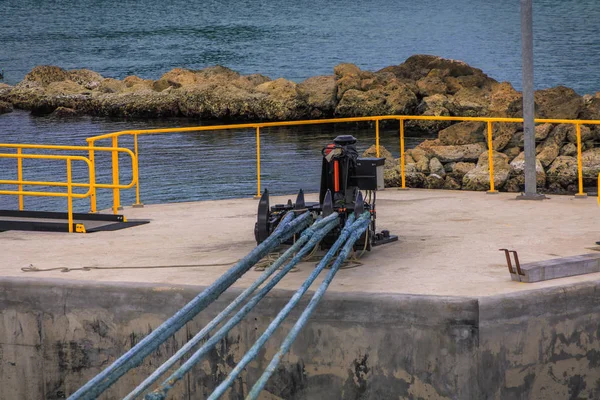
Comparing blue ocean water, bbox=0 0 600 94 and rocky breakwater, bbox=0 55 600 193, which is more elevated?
blue ocean water, bbox=0 0 600 94

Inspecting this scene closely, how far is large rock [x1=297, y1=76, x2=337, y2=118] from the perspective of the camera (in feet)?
142

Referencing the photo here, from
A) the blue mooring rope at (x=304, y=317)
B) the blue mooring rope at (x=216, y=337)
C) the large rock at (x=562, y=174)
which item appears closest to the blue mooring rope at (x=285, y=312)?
the blue mooring rope at (x=304, y=317)

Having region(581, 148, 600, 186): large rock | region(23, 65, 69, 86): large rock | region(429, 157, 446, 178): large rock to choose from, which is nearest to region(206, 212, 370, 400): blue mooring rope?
region(429, 157, 446, 178): large rock

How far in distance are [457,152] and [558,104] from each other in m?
6.41

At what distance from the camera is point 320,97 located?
143 ft

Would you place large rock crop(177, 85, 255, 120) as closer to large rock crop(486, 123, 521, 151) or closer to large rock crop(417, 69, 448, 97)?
large rock crop(417, 69, 448, 97)

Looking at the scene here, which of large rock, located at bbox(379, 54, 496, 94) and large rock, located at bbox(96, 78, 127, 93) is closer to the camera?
large rock, located at bbox(379, 54, 496, 94)

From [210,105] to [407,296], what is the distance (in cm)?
3876

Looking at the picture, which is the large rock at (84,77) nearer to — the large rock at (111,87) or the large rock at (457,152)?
the large rock at (111,87)

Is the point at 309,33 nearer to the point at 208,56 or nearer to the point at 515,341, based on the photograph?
the point at 208,56

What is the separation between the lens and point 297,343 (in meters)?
8.36

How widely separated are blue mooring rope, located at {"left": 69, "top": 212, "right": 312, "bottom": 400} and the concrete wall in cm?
57

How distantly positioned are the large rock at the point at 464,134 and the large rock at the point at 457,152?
1.44 meters

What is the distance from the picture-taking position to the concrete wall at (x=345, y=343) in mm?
8000
